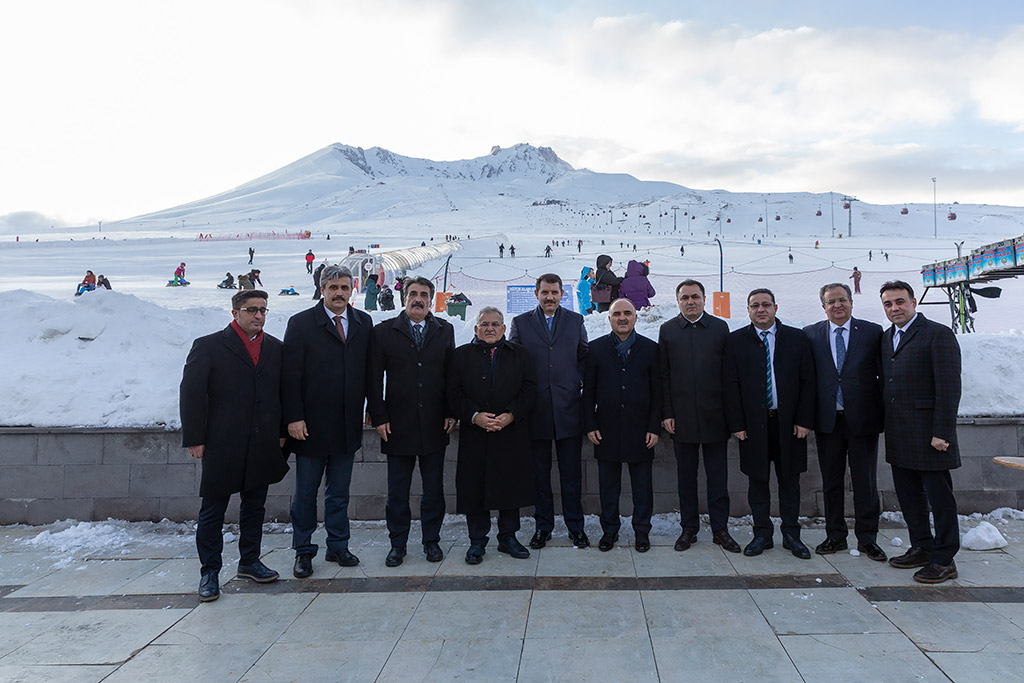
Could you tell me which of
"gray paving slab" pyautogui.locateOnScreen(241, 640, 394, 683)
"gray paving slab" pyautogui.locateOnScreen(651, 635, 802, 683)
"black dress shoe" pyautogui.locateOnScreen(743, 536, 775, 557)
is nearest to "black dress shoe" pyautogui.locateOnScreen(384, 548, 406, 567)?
"gray paving slab" pyautogui.locateOnScreen(241, 640, 394, 683)

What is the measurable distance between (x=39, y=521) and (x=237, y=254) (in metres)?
40.7

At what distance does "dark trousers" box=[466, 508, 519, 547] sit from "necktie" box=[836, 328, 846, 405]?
257 cm

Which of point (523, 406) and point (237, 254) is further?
point (237, 254)

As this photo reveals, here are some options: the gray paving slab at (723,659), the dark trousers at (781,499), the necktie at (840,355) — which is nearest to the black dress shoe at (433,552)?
the gray paving slab at (723,659)

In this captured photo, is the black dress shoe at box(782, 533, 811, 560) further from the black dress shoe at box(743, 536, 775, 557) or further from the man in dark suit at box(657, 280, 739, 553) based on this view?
the man in dark suit at box(657, 280, 739, 553)

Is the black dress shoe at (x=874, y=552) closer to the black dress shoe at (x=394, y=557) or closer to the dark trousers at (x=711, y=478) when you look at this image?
the dark trousers at (x=711, y=478)

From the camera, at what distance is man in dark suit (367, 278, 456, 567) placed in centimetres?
450

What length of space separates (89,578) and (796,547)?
519 centimetres

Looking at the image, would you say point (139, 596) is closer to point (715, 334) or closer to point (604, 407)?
point (604, 407)

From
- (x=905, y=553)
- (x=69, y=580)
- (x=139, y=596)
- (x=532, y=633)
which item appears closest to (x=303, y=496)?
(x=139, y=596)

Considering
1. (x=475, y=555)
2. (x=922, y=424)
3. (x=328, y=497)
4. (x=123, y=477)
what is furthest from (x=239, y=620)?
(x=922, y=424)

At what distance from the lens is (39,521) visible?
538 cm

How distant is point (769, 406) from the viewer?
180 inches

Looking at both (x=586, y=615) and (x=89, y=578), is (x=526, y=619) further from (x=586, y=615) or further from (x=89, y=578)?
(x=89, y=578)
